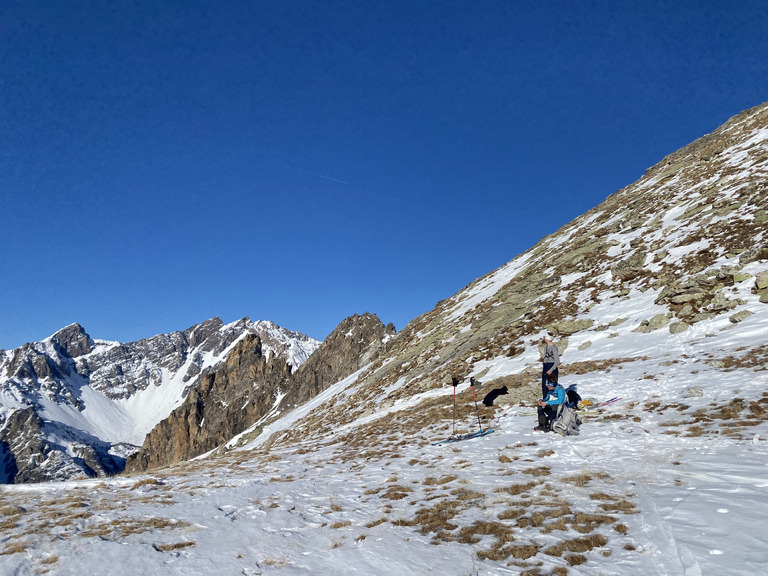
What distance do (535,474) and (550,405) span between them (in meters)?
4.36

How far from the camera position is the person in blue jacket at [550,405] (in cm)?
1538

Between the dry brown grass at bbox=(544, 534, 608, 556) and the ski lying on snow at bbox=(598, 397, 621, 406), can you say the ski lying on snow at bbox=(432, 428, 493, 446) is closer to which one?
the ski lying on snow at bbox=(598, 397, 621, 406)

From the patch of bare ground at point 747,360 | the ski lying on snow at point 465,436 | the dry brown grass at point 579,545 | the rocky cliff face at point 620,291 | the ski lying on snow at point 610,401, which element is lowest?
the dry brown grass at point 579,545

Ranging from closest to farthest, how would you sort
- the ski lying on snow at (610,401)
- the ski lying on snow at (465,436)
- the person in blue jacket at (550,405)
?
the person in blue jacket at (550,405) < the ski lying on snow at (610,401) < the ski lying on snow at (465,436)

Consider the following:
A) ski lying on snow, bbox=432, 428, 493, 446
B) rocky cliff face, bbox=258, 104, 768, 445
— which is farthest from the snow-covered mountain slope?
ski lying on snow, bbox=432, 428, 493, 446

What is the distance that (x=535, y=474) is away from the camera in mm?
11914

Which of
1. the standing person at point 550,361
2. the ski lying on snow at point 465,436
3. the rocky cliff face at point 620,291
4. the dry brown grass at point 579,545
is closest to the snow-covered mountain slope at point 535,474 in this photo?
the dry brown grass at point 579,545

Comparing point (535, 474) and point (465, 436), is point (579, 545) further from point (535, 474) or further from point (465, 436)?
point (465, 436)

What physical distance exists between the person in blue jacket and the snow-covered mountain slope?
717mm

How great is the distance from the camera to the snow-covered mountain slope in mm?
7805

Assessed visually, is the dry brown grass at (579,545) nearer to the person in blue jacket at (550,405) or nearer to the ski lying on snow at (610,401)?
the person in blue jacket at (550,405)

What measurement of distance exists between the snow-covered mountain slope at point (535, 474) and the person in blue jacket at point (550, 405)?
0.72 meters

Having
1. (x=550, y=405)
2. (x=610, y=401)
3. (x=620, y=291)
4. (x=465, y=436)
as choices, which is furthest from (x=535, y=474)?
(x=620, y=291)

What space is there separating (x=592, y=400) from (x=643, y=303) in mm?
10461
